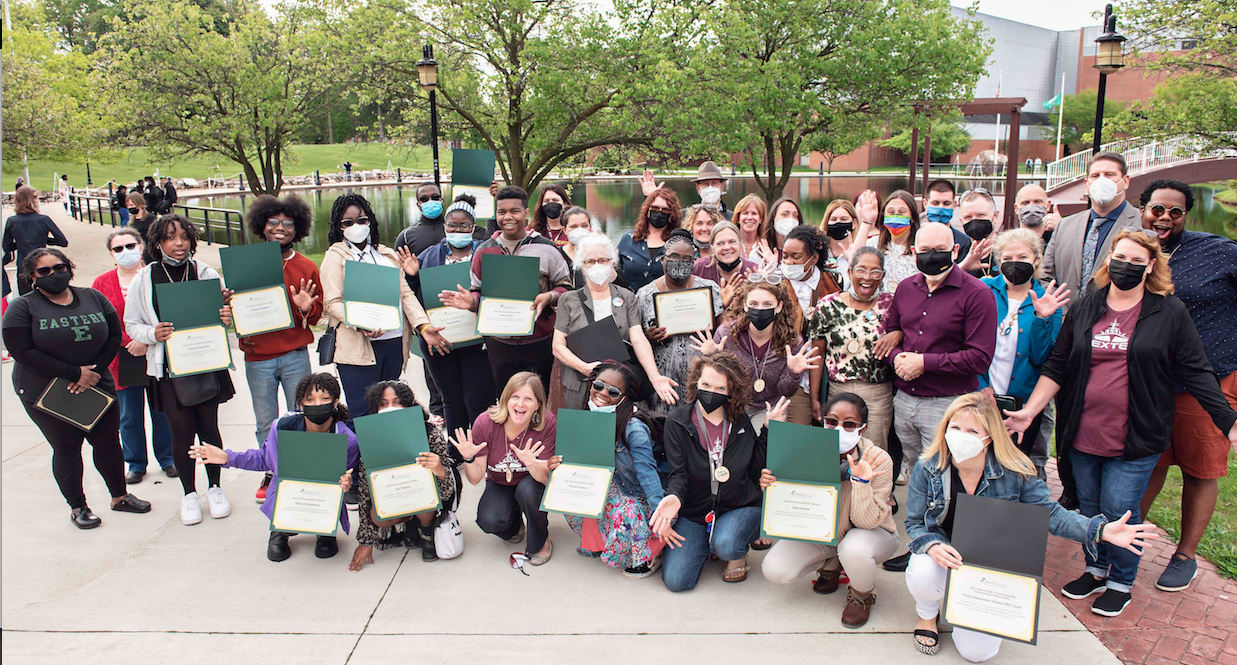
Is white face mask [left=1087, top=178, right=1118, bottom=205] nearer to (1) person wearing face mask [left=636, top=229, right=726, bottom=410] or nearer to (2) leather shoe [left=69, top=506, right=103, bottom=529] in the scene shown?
(1) person wearing face mask [left=636, top=229, right=726, bottom=410]

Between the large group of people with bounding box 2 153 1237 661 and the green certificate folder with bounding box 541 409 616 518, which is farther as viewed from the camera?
the green certificate folder with bounding box 541 409 616 518

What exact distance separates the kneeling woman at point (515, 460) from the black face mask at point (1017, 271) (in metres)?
2.91

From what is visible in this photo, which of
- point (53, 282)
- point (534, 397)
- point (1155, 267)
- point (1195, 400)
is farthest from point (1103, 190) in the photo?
point (53, 282)

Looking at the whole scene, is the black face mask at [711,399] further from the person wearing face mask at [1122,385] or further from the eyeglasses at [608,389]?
the person wearing face mask at [1122,385]

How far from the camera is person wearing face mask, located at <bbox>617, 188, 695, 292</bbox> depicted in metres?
6.25

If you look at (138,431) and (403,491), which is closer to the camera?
(403,491)

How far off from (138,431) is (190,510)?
4.08 ft

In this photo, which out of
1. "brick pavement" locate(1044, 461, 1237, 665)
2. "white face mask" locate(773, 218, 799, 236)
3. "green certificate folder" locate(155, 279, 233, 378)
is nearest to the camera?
"brick pavement" locate(1044, 461, 1237, 665)

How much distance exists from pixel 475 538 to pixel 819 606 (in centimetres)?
219

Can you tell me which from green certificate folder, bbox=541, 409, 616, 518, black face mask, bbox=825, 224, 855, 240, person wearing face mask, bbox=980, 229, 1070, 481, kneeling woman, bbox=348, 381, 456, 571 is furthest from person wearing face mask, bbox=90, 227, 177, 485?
person wearing face mask, bbox=980, 229, 1070, 481

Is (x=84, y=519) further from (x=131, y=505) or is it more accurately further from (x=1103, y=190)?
(x=1103, y=190)

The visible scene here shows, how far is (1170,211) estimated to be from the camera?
4.55m

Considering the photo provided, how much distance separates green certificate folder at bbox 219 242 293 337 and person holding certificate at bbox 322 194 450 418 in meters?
0.29

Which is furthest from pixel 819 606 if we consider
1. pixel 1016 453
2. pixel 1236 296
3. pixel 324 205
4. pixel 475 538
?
pixel 324 205
